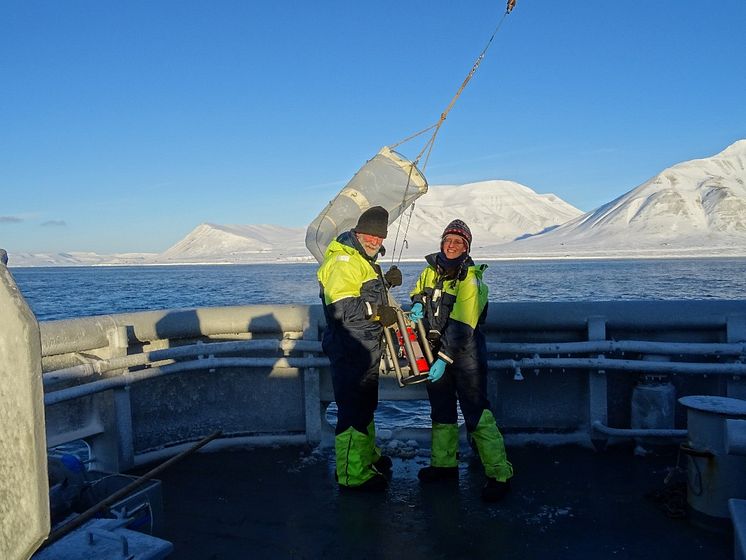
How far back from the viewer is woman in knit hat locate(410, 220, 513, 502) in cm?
418

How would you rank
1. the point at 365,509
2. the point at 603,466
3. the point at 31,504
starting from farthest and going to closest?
the point at 603,466 → the point at 365,509 → the point at 31,504

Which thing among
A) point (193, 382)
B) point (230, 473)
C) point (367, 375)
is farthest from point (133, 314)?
point (367, 375)

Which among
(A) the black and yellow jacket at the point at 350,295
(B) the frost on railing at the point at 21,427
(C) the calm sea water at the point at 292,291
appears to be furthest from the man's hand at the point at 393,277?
(C) the calm sea water at the point at 292,291

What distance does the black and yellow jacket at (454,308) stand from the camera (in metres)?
4.20

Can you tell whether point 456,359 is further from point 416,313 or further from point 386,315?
point 386,315

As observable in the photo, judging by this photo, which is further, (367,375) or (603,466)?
(603,466)

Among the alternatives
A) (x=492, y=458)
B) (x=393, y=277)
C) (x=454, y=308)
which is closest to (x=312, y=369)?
(x=393, y=277)

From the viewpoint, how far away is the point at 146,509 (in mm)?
3059

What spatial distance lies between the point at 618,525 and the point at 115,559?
2823 mm

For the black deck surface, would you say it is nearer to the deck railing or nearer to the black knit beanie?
the deck railing

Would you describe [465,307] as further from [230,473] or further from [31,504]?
[31,504]

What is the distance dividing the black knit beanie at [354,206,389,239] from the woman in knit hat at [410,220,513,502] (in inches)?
17.0

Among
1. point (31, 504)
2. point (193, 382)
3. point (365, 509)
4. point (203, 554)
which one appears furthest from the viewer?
point (193, 382)

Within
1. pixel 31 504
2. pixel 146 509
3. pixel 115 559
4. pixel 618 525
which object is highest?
pixel 31 504
